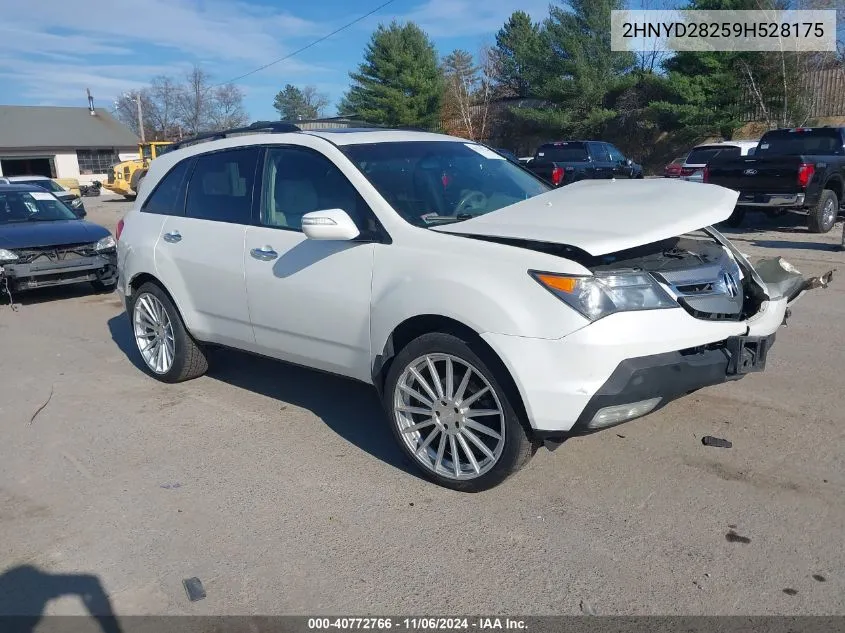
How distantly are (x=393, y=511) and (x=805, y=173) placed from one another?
1129 cm

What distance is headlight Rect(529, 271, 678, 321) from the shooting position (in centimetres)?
337

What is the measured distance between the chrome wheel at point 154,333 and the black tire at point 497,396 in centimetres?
259

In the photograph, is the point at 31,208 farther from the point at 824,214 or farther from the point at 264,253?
the point at 824,214

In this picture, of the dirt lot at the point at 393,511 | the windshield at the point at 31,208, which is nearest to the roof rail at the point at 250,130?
the dirt lot at the point at 393,511

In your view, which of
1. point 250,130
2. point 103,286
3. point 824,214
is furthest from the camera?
point 824,214

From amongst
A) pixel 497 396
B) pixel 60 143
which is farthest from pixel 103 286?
pixel 60 143

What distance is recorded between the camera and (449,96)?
49469mm

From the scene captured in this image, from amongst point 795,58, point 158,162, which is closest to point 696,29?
point 795,58

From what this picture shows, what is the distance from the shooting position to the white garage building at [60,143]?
2216 inches

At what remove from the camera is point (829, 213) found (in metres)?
13.0

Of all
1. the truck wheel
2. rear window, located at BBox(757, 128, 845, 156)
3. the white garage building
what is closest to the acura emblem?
the truck wheel

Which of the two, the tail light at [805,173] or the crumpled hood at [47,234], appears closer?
the crumpled hood at [47,234]

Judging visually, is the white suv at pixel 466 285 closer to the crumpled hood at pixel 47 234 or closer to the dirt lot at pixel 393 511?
the dirt lot at pixel 393 511

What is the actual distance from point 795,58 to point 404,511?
3301cm
